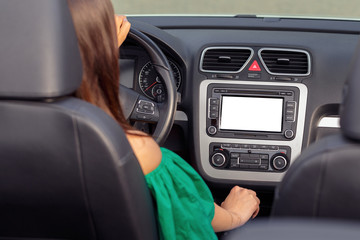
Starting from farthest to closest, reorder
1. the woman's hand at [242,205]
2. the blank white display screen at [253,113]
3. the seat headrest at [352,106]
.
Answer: the blank white display screen at [253,113]
the woman's hand at [242,205]
the seat headrest at [352,106]

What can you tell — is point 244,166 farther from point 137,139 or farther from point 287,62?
point 137,139

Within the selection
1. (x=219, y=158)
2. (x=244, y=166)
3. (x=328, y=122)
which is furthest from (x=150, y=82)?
(x=328, y=122)

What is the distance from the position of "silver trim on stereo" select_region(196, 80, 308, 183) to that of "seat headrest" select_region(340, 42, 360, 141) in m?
1.47

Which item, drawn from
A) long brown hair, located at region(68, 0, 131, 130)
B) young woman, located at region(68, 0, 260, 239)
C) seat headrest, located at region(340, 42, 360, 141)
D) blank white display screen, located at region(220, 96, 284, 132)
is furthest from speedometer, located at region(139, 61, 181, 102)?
seat headrest, located at region(340, 42, 360, 141)

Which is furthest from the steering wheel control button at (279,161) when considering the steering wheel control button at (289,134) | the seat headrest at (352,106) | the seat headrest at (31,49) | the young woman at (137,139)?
the seat headrest at (31,49)

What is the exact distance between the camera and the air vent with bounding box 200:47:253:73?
2686 mm

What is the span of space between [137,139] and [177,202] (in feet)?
0.67

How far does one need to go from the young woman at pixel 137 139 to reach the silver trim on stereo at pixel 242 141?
98 centimetres

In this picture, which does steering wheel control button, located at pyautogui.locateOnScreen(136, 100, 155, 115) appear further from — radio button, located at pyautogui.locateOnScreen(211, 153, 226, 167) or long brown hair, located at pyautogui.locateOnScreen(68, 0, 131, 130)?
long brown hair, located at pyautogui.locateOnScreen(68, 0, 131, 130)

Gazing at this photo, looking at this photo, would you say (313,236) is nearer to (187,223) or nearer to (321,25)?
(187,223)

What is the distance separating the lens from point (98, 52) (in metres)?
1.44

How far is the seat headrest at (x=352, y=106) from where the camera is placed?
3.63ft

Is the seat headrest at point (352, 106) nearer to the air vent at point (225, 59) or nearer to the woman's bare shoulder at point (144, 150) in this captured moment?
the woman's bare shoulder at point (144, 150)

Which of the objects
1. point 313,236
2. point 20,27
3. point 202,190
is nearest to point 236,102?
point 202,190
